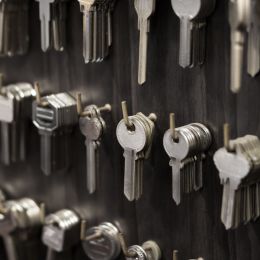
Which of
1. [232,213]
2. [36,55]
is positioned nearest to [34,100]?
[36,55]

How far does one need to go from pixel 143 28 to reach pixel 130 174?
9.5 inches

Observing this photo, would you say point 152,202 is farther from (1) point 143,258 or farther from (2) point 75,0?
(2) point 75,0

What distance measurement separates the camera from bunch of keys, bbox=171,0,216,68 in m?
0.93

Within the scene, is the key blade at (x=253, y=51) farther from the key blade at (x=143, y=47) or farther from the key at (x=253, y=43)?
the key blade at (x=143, y=47)

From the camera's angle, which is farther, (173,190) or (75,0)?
(75,0)

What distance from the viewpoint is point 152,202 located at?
1.13m

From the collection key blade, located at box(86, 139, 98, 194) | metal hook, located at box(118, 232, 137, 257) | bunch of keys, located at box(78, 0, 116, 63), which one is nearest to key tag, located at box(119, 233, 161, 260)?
metal hook, located at box(118, 232, 137, 257)

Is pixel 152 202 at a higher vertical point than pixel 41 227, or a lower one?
higher

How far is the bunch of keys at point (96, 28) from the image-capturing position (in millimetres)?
1063

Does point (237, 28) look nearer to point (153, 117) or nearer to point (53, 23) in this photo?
point (153, 117)

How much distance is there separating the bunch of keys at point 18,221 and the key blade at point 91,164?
175mm

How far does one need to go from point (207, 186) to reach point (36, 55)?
17.8 inches

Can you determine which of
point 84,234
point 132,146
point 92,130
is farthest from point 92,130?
point 84,234

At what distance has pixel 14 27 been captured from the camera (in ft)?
4.09
